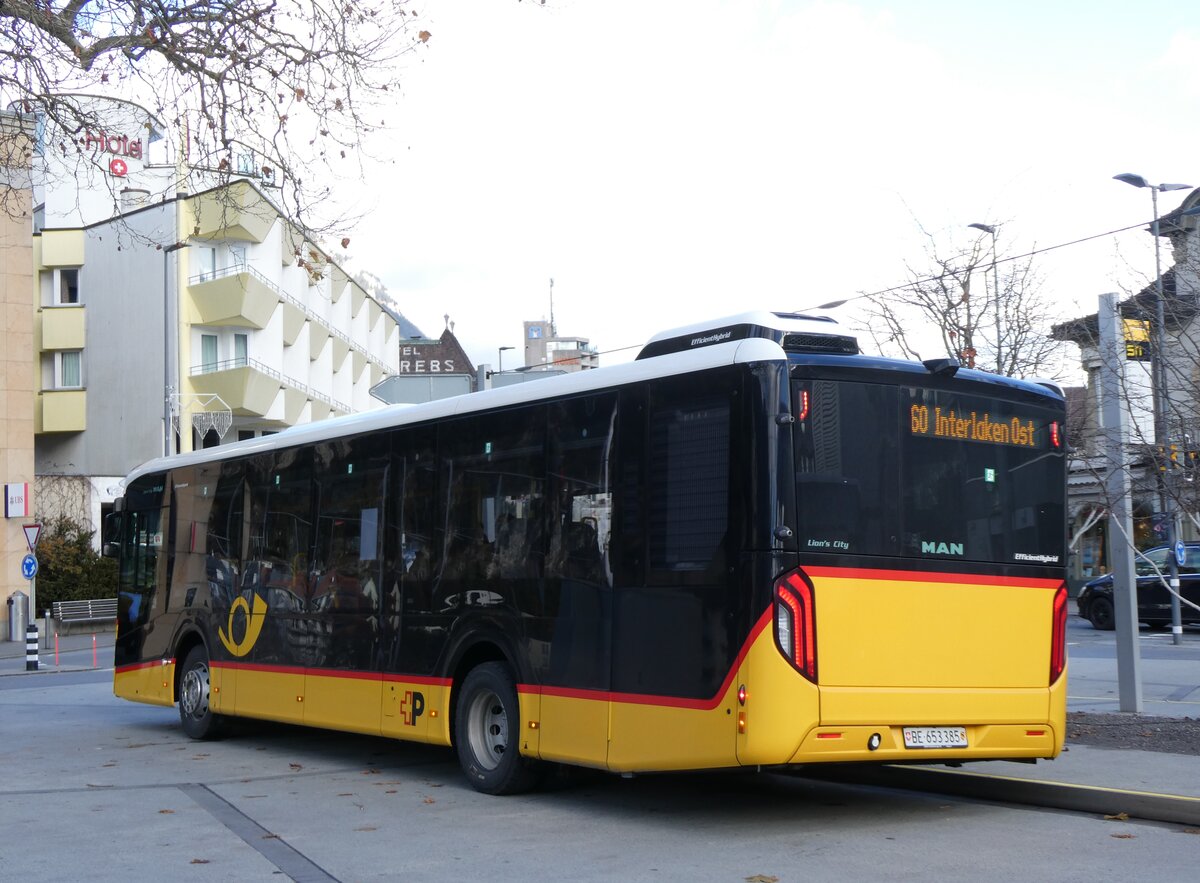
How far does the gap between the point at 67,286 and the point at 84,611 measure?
13915mm

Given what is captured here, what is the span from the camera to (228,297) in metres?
51.0

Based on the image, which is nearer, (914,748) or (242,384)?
(914,748)

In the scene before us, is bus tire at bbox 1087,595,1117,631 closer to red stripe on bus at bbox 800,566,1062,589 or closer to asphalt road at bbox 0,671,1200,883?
asphalt road at bbox 0,671,1200,883

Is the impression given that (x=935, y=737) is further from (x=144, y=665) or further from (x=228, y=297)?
(x=228, y=297)

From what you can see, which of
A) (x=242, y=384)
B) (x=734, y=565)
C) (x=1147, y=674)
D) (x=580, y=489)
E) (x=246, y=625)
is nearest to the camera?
(x=734, y=565)

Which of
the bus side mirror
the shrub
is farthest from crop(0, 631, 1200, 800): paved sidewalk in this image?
the shrub

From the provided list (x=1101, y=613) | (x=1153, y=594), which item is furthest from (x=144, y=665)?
(x=1101, y=613)

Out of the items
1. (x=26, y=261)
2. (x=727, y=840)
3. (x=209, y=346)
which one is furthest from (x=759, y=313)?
(x=209, y=346)

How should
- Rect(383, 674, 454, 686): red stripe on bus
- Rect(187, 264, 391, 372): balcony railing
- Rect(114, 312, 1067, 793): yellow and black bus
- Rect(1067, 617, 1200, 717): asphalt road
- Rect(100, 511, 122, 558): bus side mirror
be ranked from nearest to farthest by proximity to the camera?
1. Rect(114, 312, 1067, 793): yellow and black bus
2. Rect(383, 674, 454, 686): red stripe on bus
3. Rect(1067, 617, 1200, 717): asphalt road
4. Rect(100, 511, 122, 558): bus side mirror
5. Rect(187, 264, 391, 372): balcony railing

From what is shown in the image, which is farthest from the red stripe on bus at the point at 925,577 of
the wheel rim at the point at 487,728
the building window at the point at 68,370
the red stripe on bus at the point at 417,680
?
the building window at the point at 68,370

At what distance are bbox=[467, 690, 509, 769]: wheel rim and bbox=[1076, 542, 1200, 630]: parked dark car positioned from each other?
22933mm

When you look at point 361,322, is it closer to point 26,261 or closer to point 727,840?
point 26,261

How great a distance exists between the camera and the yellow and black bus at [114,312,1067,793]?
8578mm

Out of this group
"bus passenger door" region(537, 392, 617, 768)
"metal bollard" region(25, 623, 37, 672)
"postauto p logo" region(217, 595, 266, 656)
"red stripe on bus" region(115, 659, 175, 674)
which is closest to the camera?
"bus passenger door" region(537, 392, 617, 768)
